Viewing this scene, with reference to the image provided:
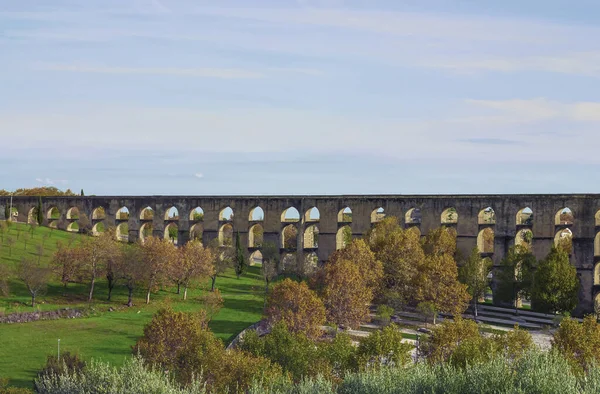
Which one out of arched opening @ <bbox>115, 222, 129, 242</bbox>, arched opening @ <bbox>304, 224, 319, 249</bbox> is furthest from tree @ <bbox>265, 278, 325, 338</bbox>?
arched opening @ <bbox>115, 222, 129, 242</bbox>

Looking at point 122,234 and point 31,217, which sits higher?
point 31,217

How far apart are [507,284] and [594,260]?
810cm

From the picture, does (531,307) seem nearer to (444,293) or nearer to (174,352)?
(444,293)

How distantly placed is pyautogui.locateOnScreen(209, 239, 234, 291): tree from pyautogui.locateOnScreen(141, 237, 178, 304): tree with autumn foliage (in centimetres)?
568

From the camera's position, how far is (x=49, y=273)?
77.2 m

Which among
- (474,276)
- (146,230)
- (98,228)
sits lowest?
(474,276)

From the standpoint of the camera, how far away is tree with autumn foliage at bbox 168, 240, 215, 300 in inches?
3273

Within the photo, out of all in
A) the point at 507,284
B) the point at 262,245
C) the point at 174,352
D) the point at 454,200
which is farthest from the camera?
the point at 262,245

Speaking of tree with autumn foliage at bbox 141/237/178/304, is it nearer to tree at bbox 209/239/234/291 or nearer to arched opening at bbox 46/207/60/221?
tree at bbox 209/239/234/291

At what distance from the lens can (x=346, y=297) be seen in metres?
68.6

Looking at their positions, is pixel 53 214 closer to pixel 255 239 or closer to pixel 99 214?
pixel 99 214

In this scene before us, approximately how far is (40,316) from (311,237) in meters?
38.9

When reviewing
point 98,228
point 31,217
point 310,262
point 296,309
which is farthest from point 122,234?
point 296,309

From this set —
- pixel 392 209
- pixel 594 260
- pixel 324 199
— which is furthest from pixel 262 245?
pixel 594 260
